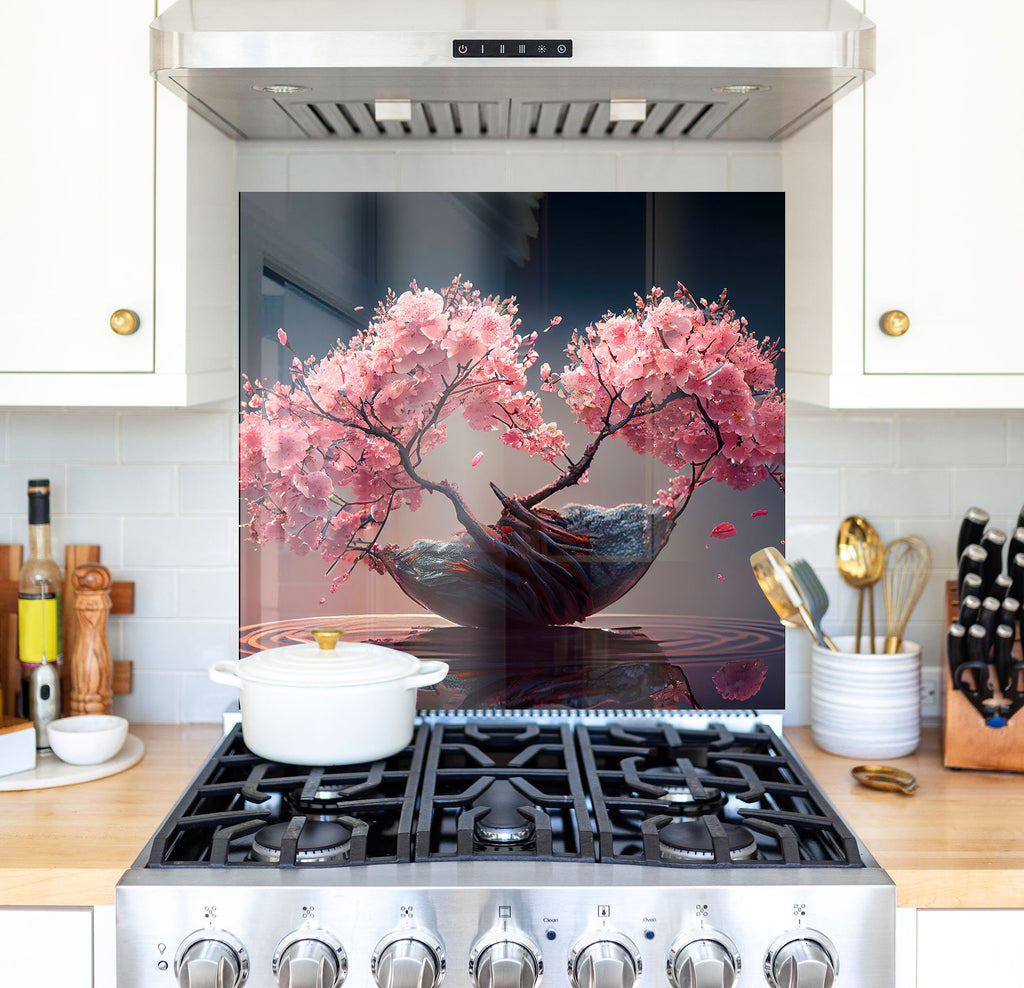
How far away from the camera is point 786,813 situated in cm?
158

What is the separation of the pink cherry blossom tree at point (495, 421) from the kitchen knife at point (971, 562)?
1.22ft

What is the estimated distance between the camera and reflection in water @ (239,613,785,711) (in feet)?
6.87

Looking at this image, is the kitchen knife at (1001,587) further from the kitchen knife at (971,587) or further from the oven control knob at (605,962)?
the oven control knob at (605,962)

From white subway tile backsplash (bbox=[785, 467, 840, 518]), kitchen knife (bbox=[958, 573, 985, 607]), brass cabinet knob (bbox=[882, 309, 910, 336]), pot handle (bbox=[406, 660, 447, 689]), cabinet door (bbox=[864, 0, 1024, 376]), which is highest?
cabinet door (bbox=[864, 0, 1024, 376])

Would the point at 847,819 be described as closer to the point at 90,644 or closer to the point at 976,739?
the point at 976,739

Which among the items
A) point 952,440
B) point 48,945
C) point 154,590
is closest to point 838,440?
point 952,440

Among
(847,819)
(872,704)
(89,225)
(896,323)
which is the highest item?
(89,225)

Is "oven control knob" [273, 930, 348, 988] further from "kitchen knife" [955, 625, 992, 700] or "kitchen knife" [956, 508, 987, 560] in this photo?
"kitchen knife" [956, 508, 987, 560]

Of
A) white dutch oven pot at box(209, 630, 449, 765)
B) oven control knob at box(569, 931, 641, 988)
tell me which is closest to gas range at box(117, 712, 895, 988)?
oven control knob at box(569, 931, 641, 988)

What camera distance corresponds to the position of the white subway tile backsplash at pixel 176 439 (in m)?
2.09

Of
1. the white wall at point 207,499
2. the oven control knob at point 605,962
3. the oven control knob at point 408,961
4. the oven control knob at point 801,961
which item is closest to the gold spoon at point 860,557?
the white wall at point 207,499

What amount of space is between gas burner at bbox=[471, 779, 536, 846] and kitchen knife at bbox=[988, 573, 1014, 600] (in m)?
0.86

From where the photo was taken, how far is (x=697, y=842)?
4.97ft

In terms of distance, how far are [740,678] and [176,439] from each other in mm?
1160
